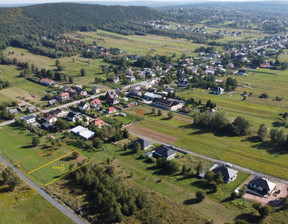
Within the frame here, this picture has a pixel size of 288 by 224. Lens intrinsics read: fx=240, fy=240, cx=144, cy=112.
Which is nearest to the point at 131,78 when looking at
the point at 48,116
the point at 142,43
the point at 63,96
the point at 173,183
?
the point at 63,96

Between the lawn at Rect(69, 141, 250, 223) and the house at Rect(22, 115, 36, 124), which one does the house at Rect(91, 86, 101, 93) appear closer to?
the house at Rect(22, 115, 36, 124)

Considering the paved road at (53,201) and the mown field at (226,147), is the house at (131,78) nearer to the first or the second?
the mown field at (226,147)

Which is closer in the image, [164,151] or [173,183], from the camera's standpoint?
[173,183]

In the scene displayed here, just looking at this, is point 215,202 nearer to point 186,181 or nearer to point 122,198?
point 186,181

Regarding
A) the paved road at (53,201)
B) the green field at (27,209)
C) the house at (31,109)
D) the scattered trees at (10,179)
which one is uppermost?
the house at (31,109)

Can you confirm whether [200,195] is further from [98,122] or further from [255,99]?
[255,99]

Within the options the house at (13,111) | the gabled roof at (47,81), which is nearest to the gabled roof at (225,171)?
the house at (13,111)

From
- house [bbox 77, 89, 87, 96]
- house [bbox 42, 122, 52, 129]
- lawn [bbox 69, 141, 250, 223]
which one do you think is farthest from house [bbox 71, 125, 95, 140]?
house [bbox 77, 89, 87, 96]
